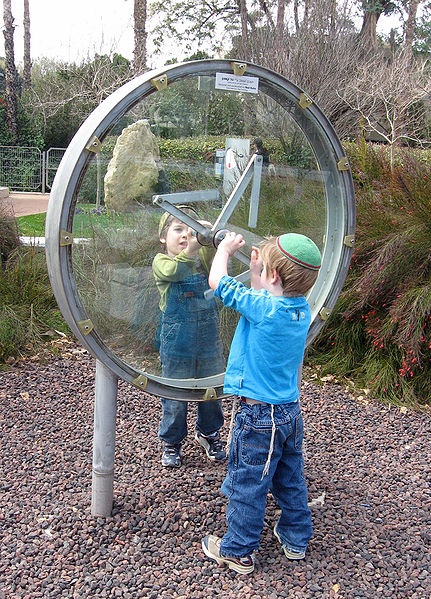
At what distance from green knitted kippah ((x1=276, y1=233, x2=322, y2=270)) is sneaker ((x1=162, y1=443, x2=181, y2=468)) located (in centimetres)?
140

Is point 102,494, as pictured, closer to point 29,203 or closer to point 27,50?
point 29,203

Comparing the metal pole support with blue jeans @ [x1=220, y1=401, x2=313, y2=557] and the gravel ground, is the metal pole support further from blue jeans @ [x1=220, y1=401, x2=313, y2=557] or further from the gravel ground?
blue jeans @ [x1=220, y1=401, x2=313, y2=557]

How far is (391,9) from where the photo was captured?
27.8m

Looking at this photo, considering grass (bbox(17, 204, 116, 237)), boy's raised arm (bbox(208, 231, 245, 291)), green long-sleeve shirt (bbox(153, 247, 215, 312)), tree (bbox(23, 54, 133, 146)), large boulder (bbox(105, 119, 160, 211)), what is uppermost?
tree (bbox(23, 54, 133, 146))

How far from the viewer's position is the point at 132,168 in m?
2.36

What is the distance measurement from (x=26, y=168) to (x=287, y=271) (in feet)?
52.6

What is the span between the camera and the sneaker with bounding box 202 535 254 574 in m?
2.45

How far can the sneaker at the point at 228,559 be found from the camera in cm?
245

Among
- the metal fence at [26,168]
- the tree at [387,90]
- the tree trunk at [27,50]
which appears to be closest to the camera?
the tree at [387,90]

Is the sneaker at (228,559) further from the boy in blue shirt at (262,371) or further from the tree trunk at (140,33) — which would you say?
the tree trunk at (140,33)

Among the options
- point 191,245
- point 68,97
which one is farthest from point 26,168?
point 191,245

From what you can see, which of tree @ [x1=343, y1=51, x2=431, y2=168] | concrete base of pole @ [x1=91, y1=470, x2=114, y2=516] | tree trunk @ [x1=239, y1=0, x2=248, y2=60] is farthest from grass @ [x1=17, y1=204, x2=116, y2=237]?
tree trunk @ [x1=239, y1=0, x2=248, y2=60]

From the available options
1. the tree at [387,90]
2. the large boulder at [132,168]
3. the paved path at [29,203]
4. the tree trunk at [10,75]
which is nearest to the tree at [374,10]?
the tree at [387,90]

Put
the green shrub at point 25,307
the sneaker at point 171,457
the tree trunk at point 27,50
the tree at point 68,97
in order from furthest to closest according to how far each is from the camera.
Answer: the tree trunk at point 27,50 < the tree at point 68,97 < the green shrub at point 25,307 < the sneaker at point 171,457
